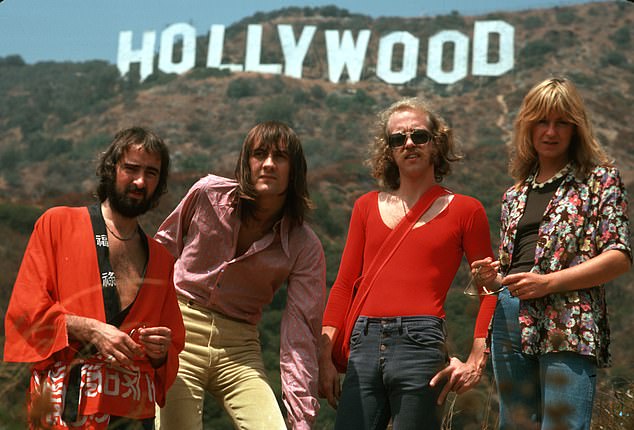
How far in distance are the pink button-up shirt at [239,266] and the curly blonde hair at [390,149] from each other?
41 centimetres

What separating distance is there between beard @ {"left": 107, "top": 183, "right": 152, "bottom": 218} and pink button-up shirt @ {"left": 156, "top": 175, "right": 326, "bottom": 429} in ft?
1.34

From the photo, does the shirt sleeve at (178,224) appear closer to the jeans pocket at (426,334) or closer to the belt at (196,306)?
the belt at (196,306)

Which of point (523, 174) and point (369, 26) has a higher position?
point (369, 26)

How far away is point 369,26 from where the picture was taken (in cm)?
7175

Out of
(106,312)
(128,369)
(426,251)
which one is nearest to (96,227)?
(106,312)

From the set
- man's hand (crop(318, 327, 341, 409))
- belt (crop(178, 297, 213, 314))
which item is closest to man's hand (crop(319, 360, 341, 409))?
man's hand (crop(318, 327, 341, 409))

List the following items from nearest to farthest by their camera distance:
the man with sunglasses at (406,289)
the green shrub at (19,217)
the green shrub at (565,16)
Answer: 1. the man with sunglasses at (406,289)
2. the green shrub at (19,217)
3. the green shrub at (565,16)

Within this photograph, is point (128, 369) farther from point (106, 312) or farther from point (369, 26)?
point (369, 26)

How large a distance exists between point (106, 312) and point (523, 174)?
5.69ft

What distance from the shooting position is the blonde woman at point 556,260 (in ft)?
9.85

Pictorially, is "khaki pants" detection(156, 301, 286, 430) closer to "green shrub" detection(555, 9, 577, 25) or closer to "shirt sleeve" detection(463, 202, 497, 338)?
"shirt sleeve" detection(463, 202, 497, 338)

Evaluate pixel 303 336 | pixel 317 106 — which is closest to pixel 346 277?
pixel 303 336

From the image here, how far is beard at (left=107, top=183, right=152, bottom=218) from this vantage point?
3.14 m

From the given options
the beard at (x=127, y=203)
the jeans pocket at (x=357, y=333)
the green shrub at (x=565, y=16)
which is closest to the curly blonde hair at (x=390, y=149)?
the jeans pocket at (x=357, y=333)
